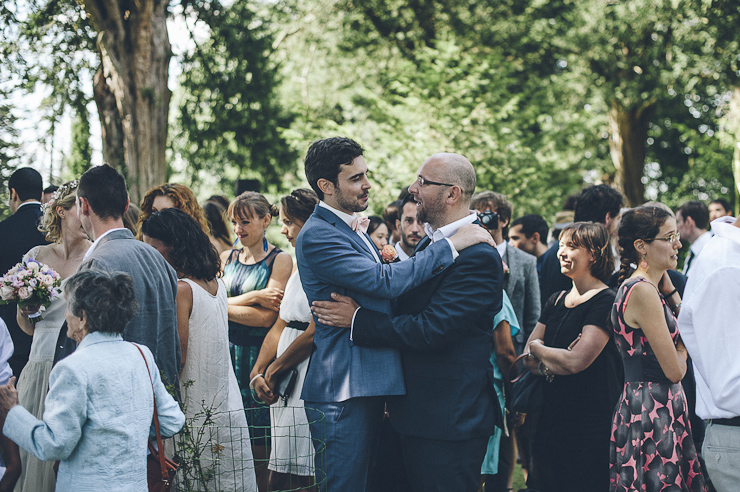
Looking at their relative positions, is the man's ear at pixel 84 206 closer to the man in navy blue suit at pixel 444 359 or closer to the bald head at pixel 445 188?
the man in navy blue suit at pixel 444 359

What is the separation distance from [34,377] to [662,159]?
86.9ft

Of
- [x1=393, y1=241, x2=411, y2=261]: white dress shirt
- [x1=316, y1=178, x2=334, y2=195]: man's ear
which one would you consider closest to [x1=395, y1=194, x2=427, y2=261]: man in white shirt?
[x1=393, y1=241, x2=411, y2=261]: white dress shirt

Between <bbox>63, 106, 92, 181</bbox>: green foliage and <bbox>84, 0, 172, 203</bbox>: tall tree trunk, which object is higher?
<bbox>84, 0, 172, 203</bbox>: tall tree trunk

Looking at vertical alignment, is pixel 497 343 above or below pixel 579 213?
below

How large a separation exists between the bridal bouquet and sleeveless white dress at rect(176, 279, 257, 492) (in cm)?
75

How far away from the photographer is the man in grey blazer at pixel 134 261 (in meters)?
3.31

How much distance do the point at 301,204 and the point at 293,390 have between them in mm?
1283

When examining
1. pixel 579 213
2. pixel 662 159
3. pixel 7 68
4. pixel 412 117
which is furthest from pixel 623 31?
pixel 7 68

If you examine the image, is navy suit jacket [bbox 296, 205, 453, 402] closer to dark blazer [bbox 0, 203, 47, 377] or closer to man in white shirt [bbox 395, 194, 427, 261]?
man in white shirt [bbox 395, 194, 427, 261]

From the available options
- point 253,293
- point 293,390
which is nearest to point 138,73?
point 253,293

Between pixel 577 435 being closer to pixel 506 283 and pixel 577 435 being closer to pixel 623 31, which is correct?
pixel 506 283

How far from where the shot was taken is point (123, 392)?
2.71 metres

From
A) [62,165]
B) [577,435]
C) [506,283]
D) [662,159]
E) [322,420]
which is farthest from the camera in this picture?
[662,159]

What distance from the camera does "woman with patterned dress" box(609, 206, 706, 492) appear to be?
361cm
